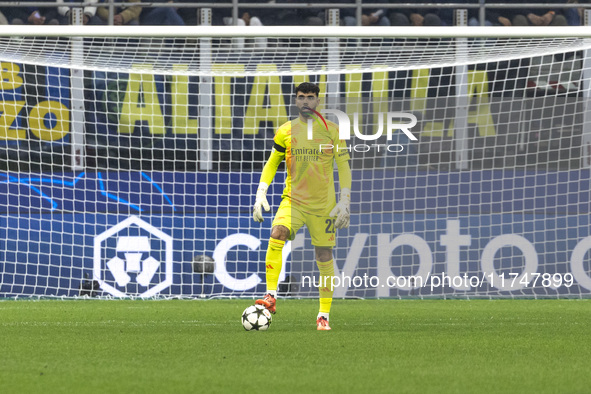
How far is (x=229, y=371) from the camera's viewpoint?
176 inches

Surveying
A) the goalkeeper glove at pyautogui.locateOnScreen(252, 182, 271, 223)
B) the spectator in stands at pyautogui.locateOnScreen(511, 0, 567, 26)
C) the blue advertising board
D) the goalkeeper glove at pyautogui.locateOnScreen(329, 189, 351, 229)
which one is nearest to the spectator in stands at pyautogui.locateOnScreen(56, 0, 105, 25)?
the blue advertising board

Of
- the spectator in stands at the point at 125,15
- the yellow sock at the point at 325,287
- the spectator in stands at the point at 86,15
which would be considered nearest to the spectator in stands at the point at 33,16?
the spectator in stands at the point at 86,15

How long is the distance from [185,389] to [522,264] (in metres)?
7.78

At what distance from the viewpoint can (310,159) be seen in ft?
23.5

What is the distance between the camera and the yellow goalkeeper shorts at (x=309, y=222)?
690 centimetres

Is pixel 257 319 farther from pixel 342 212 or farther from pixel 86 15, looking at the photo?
pixel 86 15

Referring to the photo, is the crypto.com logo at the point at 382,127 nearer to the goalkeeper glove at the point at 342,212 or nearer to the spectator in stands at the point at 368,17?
the spectator in stands at the point at 368,17

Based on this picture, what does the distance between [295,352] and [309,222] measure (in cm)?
186

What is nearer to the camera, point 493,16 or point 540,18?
point 540,18

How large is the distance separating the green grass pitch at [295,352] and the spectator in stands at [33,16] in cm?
539

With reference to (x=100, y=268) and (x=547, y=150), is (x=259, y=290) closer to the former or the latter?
(x=100, y=268)

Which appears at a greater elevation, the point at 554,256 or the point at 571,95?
the point at 571,95

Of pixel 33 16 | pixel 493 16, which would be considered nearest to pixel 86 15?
pixel 33 16

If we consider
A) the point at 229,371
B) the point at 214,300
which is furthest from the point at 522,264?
the point at 229,371
